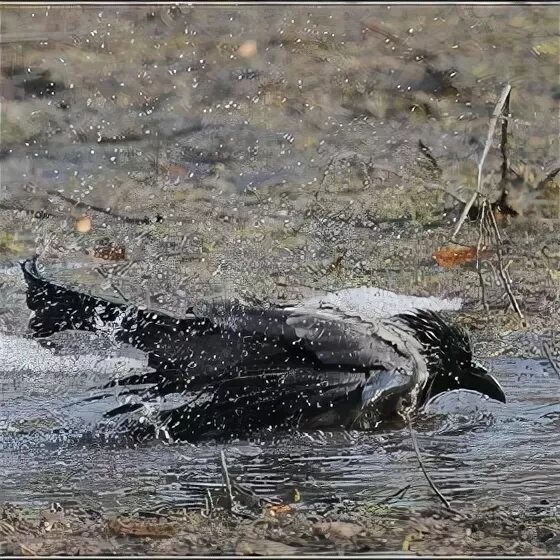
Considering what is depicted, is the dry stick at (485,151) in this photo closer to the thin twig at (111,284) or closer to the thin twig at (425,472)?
the thin twig at (425,472)

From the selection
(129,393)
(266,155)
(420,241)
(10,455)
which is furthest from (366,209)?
(10,455)

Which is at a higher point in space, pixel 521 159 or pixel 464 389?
pixel 521 159

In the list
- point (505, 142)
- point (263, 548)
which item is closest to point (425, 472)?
point (263, 548)

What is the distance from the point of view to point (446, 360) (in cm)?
→ 133

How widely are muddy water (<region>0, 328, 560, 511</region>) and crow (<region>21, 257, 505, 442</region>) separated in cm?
4

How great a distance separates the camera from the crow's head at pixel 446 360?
4.34 feet

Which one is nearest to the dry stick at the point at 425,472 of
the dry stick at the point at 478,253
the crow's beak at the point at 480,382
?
the crow's beak at the point at 480,382

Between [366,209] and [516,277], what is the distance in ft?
1.07

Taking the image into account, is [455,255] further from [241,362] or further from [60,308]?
[60,308]

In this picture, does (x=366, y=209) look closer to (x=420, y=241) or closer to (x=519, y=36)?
(x=420, y=241)

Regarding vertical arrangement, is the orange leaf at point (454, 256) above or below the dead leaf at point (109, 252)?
below

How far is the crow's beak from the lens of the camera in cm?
132

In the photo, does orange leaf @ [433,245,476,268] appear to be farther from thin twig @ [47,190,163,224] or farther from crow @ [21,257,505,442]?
thin twig @ [47,190,163,224]

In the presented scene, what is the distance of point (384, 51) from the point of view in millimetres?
1330
